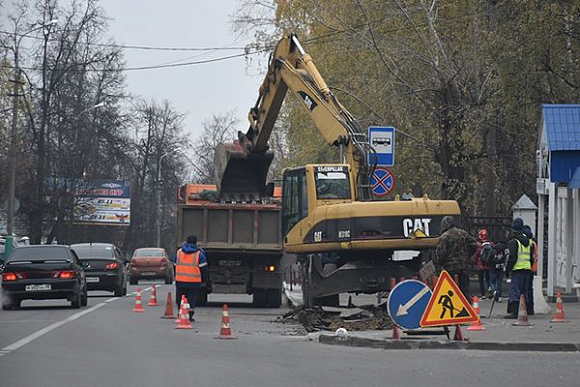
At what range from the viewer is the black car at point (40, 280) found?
25.7 metres

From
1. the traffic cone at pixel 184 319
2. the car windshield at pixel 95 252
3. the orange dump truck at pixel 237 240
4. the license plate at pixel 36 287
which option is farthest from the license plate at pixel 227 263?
the car windshield at pixel 95 252

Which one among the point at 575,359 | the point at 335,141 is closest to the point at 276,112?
the point at 335,141

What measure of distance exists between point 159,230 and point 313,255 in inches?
2739

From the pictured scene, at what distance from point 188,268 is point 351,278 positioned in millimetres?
3034

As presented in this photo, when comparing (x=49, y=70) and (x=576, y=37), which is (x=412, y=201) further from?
(x=49, y=70)

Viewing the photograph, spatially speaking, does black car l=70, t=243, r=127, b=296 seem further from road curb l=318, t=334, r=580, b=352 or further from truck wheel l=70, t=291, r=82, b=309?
road curb l=318, t=334, r=580, b=352

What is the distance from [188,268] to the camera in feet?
72.7

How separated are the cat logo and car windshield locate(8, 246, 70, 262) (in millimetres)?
8819

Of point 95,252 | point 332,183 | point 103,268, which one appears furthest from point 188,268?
point 95,252

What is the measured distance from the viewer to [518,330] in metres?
18.3

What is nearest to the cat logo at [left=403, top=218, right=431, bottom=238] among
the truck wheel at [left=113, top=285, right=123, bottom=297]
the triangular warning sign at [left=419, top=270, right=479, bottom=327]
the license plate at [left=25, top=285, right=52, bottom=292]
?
the triangular warning sign at [left=419, top=270, right=479, bottom=327]

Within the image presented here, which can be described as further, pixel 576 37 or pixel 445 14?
pixel 445 14

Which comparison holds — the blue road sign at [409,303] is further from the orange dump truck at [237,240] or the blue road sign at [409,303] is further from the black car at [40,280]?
the black car at [40,280]

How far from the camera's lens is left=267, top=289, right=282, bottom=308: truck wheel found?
27750mm
